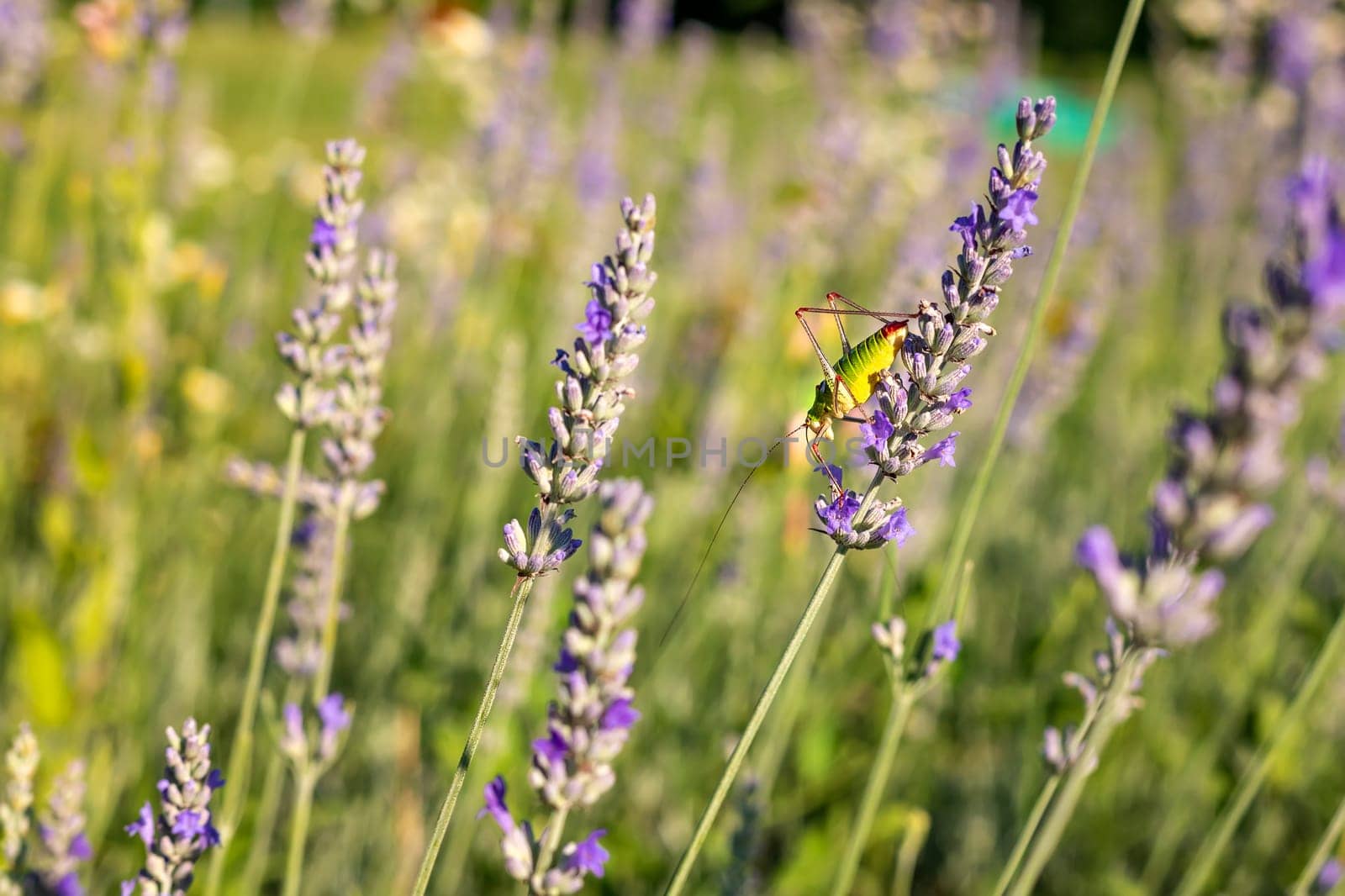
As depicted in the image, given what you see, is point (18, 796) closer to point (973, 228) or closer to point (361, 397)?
point (361, 397)

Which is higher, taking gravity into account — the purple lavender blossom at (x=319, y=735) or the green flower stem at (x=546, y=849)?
the purple lavender blossom at (x=319, y=735)

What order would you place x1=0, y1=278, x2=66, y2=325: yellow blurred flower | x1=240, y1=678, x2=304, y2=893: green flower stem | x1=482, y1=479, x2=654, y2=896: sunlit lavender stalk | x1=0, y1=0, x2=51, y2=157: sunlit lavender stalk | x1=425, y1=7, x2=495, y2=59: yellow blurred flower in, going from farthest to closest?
x1=425, y1=7, x2=495, y2=59: yellow blurred flower, x1=0, y1=278, x2=66, y2=325: yellow blurred flower, x1=0, y1=0, x2=51, y2=157: sunlit lavender stalk, x1=240, y1=678, x2=304, y2=893: green flower stem, x1=482, y1=479, x2=654, y2=896: sunlit lavender stalk

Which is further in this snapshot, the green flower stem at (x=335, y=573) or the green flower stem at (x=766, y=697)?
the green flower stem at (x=335, y=573)

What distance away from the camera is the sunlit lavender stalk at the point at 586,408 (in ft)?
3.41

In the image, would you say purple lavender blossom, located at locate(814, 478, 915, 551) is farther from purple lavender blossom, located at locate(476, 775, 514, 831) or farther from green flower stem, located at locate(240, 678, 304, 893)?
green flower stem, located at locate(240, 678, 304, 893)

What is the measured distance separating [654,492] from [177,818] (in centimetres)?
216

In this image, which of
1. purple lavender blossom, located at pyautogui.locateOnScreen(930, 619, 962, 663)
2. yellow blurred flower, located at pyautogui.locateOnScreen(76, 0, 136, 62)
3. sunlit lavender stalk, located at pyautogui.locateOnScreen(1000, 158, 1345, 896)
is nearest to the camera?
sunlit lavender stalk, located at pyautogui.locateOnScreen(1000, 158, 1345, 896)

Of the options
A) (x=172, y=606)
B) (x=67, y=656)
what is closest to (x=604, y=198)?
(x=172, y=606)

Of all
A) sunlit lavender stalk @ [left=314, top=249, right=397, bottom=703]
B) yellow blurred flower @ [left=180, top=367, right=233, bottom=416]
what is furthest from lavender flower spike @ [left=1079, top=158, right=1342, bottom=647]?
yellow blurred flower @ [left=180, top=367, right=233, bottom=416]

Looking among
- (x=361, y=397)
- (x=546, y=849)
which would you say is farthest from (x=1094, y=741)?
(x=361, y=397)

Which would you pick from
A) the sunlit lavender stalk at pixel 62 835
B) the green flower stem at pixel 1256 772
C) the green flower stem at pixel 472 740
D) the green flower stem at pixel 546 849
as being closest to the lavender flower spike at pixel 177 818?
the sunlit lavender stalk at pixel 62 835

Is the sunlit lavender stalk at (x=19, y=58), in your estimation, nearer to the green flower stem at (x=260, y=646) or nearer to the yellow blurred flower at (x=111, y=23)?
the yellow blurred flower at (x=111, y=23)

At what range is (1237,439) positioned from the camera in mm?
871

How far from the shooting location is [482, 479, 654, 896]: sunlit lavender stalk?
0.96 metres
